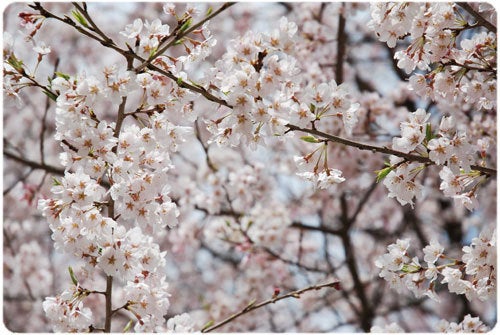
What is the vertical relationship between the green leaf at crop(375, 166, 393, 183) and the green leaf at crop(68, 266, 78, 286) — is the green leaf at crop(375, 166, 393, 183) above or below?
above

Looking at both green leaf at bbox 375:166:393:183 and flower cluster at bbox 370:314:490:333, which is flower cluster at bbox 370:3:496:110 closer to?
green leaf at bbox 375:166:393:183

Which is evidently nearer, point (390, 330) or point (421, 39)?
point (421, 39)

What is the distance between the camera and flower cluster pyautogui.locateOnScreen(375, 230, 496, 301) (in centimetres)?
245

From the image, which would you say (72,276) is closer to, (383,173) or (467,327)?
(383,173)

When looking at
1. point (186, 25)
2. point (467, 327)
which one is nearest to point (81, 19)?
point (186, 25)

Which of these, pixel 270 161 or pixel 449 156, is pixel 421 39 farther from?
pixel 270 161

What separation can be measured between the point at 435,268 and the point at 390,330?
19.9 inches

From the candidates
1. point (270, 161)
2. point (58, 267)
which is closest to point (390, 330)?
point (270, 161)

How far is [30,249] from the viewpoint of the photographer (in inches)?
234

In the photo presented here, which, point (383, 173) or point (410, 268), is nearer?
point (383, 173)


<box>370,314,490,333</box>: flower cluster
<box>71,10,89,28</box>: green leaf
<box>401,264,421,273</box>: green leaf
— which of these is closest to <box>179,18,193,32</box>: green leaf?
<box>71,10,89,28</box>: green leaf

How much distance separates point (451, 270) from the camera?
99.7 inches

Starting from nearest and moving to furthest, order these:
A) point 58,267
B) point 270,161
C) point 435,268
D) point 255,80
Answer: point 255,80
point 435,268
point 270,161
point 58,267

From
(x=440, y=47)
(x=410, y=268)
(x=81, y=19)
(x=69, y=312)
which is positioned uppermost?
(x=440, y=47)
